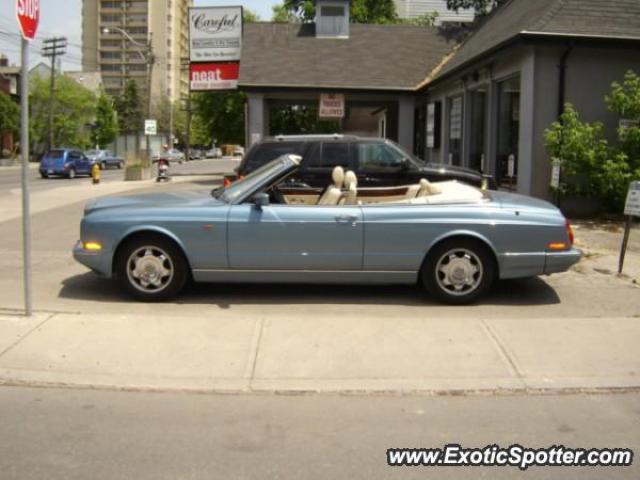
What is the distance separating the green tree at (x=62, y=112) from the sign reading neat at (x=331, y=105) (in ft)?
164

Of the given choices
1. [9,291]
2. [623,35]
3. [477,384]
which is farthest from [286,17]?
[477,384]

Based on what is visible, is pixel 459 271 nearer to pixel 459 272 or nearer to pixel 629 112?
pixel 459 272

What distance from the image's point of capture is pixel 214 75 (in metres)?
29.1

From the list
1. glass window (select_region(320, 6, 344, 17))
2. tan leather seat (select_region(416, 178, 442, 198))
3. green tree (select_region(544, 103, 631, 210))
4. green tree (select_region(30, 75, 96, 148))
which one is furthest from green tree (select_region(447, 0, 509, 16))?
green tree (select_region(30, 75, 96, 148))

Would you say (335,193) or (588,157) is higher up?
(588,157)

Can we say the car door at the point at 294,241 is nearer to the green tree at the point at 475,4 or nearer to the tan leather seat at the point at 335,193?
the tan leather seat at the point at 335,193

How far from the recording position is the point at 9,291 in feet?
25.8

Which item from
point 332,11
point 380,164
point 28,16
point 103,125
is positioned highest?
point 332,11

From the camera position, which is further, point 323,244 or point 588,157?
point 588,157

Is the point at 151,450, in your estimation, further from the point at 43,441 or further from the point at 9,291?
the point at 9,291

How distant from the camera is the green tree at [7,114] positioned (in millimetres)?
55281

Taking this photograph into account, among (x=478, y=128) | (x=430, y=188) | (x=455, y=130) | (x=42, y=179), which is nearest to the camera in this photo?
(x=430, y=188)

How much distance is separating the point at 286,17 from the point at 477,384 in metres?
43.3

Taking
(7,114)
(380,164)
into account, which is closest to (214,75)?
(380,164)
